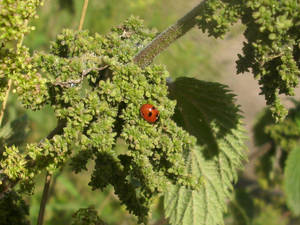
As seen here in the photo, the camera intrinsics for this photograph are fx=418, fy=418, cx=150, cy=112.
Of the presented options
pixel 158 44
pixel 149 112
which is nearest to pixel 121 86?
pixel 149 112

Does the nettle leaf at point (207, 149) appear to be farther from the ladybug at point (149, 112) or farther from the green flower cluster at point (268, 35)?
the ladybug at point (149, 112)

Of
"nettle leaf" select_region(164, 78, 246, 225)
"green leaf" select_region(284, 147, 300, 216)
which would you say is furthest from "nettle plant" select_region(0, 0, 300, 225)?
"green leaf" select_region(284, 147, 300, 216)

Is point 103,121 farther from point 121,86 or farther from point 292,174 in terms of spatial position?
point 292,174

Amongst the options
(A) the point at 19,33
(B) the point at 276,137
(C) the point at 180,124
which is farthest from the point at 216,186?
(B) the point at 276,137

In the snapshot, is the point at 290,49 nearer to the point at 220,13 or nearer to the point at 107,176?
the point at 220,13

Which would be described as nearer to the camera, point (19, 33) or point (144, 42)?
point (19, 33)

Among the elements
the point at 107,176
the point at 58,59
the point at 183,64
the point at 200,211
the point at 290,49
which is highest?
the point at 183,64
